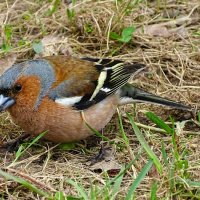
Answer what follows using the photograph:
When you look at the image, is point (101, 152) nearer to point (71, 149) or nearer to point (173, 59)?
point (71, 149)

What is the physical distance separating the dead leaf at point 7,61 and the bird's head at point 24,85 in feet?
3.42

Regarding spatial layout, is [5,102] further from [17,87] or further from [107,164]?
[107,164]

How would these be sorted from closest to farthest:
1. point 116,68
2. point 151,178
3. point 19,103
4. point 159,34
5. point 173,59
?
1. point 151,178
2. point 19,103
3. point 116,68
4. point 173,59
5. point 159,34

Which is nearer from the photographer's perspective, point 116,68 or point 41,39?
point 116,68

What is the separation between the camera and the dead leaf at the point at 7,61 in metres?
5.68

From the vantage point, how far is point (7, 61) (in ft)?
18.9

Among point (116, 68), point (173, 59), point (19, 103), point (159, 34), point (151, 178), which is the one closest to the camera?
point (151, 178)

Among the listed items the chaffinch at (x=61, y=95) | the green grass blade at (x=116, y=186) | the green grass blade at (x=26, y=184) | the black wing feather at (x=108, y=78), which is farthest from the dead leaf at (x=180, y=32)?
the green grass blade at (x=26, y=184)

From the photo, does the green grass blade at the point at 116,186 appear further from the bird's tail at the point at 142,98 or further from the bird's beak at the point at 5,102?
the bird's tail at the point at 142,98

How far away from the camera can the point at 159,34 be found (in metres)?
6.24

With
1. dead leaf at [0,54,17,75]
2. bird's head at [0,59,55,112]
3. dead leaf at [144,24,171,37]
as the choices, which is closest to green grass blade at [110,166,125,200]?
bird's head at [0,59,55,112]

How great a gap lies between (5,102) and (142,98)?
1.12 meters

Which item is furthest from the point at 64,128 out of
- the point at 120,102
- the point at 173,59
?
the point at 173,59

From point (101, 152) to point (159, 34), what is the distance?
1970 millimetres
